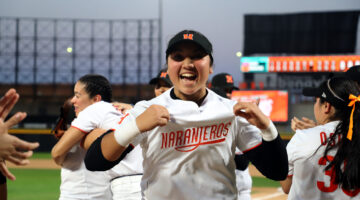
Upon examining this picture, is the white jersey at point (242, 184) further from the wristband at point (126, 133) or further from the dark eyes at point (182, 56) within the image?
the wristband at point (126, 133)

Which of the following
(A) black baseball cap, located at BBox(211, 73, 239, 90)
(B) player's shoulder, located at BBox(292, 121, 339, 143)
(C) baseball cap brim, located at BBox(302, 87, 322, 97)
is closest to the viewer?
(B) player's shoulder, located at BBox(292, 121, 339, 143)

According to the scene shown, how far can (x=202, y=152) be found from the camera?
237 cm

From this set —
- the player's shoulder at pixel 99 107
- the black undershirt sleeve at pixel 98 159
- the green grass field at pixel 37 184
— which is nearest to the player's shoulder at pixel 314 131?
the black undershirt sleeve at pixel 98 159

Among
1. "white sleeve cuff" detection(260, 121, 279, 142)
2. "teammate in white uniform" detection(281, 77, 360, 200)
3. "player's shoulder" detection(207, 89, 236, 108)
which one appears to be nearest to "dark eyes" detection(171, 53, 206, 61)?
"player's shoulder" detection(207, 89, 236, 108)

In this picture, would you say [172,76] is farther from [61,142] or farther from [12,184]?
[12,184]

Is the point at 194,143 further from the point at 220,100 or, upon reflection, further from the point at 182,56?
the point at 182,56

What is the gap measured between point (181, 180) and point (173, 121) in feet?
1.01

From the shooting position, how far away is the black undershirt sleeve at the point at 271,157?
234 cm

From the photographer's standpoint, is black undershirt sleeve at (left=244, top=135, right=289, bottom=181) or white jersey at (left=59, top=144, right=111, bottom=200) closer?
black undershirt sleeve at (left=244, top=135, right=289, bottom=181)

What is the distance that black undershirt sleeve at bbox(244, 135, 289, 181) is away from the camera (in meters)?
2.34

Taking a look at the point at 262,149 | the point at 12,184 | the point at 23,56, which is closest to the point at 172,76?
the point at 262,149

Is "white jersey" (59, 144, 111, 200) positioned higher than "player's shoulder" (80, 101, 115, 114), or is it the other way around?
"player's shoulder" (80, 101, 115, 114)

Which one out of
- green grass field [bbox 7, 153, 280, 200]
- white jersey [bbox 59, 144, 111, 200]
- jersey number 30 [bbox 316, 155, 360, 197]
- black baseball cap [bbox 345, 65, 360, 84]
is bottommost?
green grass field [bbox 7, 153, 280, 200]

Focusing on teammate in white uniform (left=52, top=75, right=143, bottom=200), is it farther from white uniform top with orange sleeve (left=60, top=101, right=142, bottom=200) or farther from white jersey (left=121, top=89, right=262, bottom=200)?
white jersey (left=121, top=89, right=262, bottom=200)
